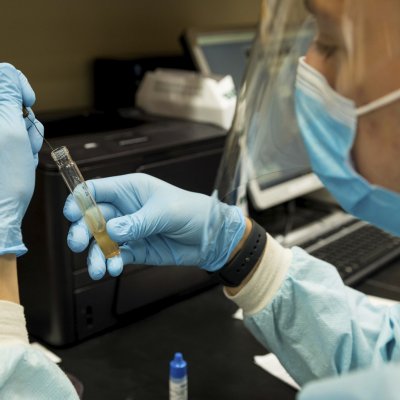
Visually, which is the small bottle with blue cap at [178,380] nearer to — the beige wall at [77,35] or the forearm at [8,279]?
the forearm at [8,279]

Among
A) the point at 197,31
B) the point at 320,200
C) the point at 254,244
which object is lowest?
the point at 320,200

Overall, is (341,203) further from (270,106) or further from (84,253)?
(84,253)

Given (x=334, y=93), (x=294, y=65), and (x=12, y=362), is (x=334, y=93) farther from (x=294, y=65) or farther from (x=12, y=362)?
(x=12, y=362)

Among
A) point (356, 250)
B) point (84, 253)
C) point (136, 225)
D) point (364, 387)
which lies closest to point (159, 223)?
point (136, 225)

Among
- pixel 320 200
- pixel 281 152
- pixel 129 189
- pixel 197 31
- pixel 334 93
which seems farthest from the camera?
pixel 320 200

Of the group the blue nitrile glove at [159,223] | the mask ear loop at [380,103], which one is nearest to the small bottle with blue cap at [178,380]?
the blue nitrile glove at [159,223]

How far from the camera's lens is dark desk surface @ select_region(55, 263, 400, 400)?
1009 millimetres

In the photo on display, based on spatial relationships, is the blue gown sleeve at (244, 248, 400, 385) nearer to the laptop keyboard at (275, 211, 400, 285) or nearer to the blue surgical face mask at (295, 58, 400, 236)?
the blue surgical face mask at (295, 58, 400, 236)

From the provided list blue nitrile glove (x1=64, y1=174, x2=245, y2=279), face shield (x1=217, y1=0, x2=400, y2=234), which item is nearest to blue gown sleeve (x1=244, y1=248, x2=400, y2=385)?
blue nitrile glove (x1=64, y1=174, x2=245, y2=279)

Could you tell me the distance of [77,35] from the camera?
4.89 feet

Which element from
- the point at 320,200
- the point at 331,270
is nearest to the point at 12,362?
the point at 331,270

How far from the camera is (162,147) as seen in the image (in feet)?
3.87

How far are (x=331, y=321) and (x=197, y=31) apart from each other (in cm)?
89

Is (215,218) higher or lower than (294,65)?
lower
